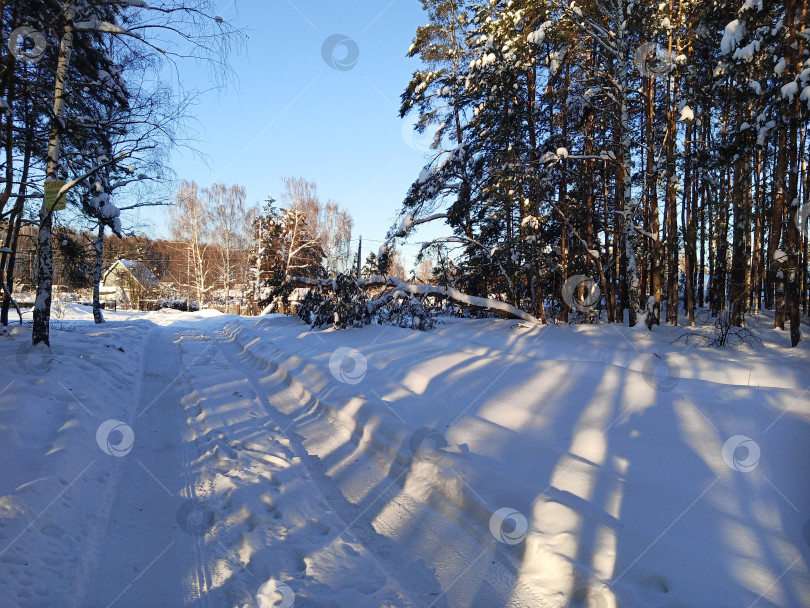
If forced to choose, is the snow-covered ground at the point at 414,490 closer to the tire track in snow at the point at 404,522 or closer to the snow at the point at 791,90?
the tire track in snow at the point at 404,522

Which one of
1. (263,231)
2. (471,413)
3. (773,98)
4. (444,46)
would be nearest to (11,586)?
(471,413)

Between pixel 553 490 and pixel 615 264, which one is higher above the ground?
pixel 615 264

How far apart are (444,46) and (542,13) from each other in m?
5.67

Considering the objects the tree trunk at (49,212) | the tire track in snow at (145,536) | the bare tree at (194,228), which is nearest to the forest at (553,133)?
the tree trunk at (49,212)

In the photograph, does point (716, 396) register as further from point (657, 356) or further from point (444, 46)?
point (444, 46)

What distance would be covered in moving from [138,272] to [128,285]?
1763 mm

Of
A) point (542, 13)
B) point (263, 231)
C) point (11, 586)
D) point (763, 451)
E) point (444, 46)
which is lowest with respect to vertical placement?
point (11, 586)

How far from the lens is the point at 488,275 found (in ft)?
48.6

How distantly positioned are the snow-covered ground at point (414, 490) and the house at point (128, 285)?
40.3m

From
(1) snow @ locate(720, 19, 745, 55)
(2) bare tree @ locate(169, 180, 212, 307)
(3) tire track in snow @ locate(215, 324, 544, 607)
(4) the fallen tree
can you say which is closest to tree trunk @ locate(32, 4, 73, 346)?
(3) tire track in snow @ locate(215, 324, 544, 607)

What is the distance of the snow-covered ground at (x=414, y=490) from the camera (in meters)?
2.57

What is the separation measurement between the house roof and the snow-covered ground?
39.7 m

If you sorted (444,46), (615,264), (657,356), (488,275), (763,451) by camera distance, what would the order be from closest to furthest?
(763,451), (657,356), (488,275), (444,46), (615,264)

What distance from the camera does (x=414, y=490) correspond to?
3820 millimetres
